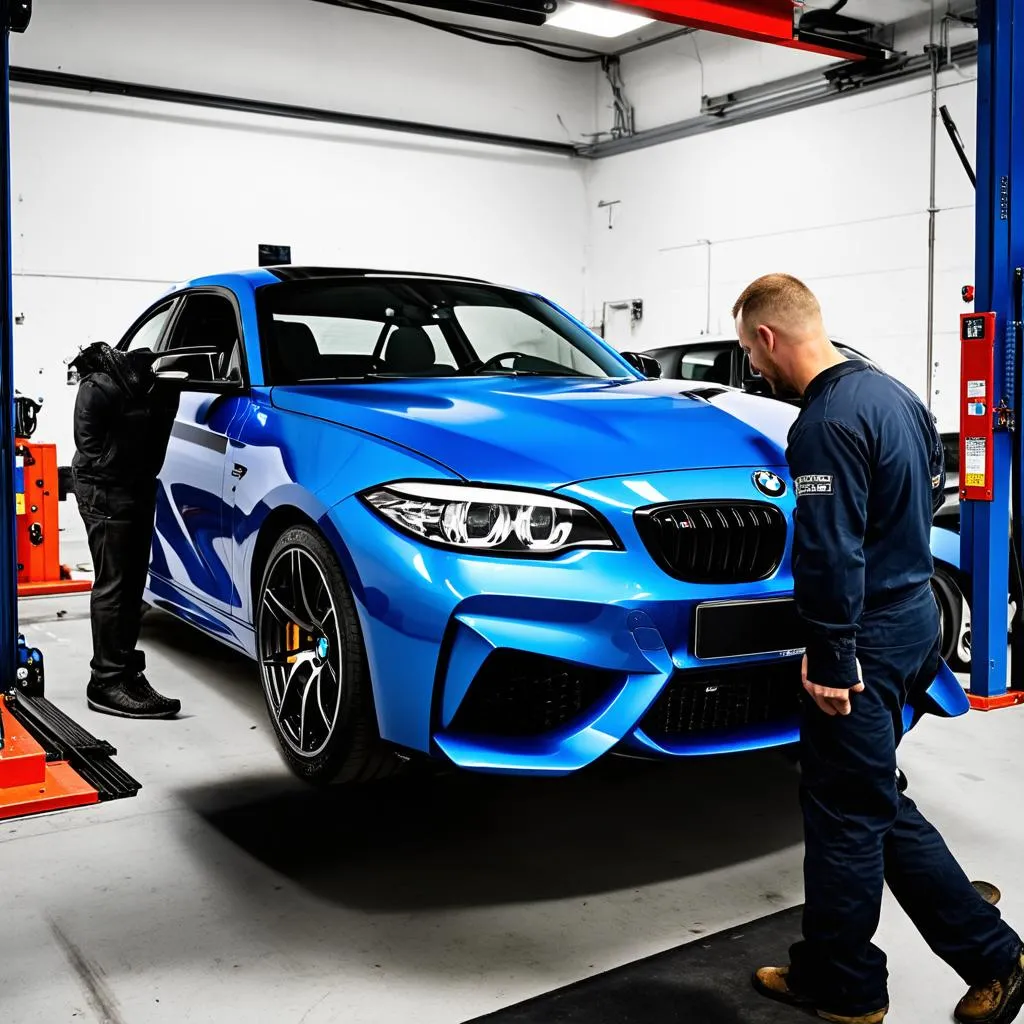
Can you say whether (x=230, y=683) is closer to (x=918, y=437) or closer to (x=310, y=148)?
(x=918, y=437)

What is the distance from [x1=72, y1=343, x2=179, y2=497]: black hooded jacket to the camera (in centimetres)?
387

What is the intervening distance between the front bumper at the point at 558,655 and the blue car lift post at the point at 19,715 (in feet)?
3.93

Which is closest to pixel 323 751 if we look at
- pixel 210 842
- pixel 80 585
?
pixel 210 842

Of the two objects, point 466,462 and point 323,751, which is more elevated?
point 466,462

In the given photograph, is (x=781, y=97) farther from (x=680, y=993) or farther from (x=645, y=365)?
(x=680, y=993)

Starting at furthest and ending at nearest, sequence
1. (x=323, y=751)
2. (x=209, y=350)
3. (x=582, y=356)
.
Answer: (x=582, y=356) → (x=209, y=350) → (x=323, y=751)

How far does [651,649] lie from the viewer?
240 cm

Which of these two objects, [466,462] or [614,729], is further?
[466,462]

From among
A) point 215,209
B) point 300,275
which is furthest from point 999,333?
point 215,209

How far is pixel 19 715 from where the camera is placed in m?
3.88

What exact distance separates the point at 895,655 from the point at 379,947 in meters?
1.21

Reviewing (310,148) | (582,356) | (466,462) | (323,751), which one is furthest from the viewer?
(310,148)

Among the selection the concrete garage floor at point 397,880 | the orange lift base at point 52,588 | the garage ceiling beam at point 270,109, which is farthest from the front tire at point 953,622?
the garage ceiling beam at point 270,109

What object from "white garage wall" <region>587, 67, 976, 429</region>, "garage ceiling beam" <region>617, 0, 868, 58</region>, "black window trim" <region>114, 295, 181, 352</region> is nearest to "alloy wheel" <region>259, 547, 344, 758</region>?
"black window trim" <region>114, 295, 181, 352</region>
